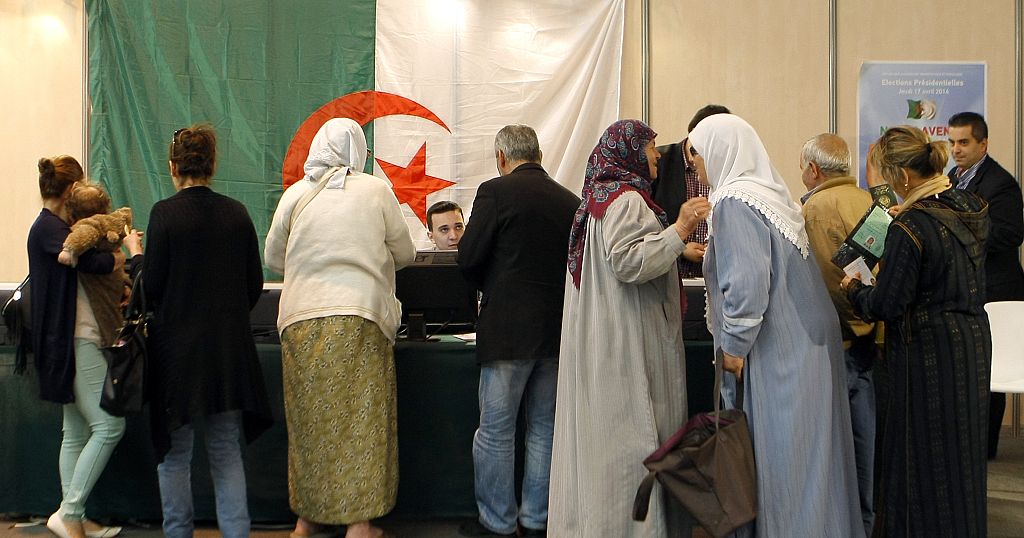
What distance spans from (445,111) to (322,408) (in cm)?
242

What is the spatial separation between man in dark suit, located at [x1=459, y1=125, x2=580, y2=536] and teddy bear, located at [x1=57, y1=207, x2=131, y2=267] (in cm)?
116

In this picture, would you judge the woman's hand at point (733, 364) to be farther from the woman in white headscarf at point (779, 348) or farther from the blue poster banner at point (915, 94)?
the blue poster banner at point (915, 94)

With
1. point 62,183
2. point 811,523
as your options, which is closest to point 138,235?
point 62,183

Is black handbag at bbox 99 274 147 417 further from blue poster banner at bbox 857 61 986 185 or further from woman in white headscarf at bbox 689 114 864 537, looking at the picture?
blue poster banner at bbox 857 61 986 185

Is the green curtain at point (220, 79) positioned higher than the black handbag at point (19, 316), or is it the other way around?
the green curtain at point (220, 79)

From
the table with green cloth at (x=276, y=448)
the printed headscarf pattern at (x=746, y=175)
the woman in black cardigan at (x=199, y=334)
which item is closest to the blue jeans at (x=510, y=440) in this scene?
the table with green cloth at (x=276, y=448)

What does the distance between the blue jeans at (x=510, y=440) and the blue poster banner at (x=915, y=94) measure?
9.48 ft

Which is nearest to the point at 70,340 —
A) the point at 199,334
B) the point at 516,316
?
the point at 199,334

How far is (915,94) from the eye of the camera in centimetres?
500

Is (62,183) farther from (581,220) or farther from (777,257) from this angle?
(777,257)

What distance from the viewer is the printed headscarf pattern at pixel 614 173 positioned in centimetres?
255

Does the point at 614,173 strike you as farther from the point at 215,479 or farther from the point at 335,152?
the point at 215,479

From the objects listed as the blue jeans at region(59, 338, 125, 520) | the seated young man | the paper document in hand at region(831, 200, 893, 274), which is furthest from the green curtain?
the paper document in hand at region(831, 200, 893, 274)

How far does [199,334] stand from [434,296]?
0.94 m
